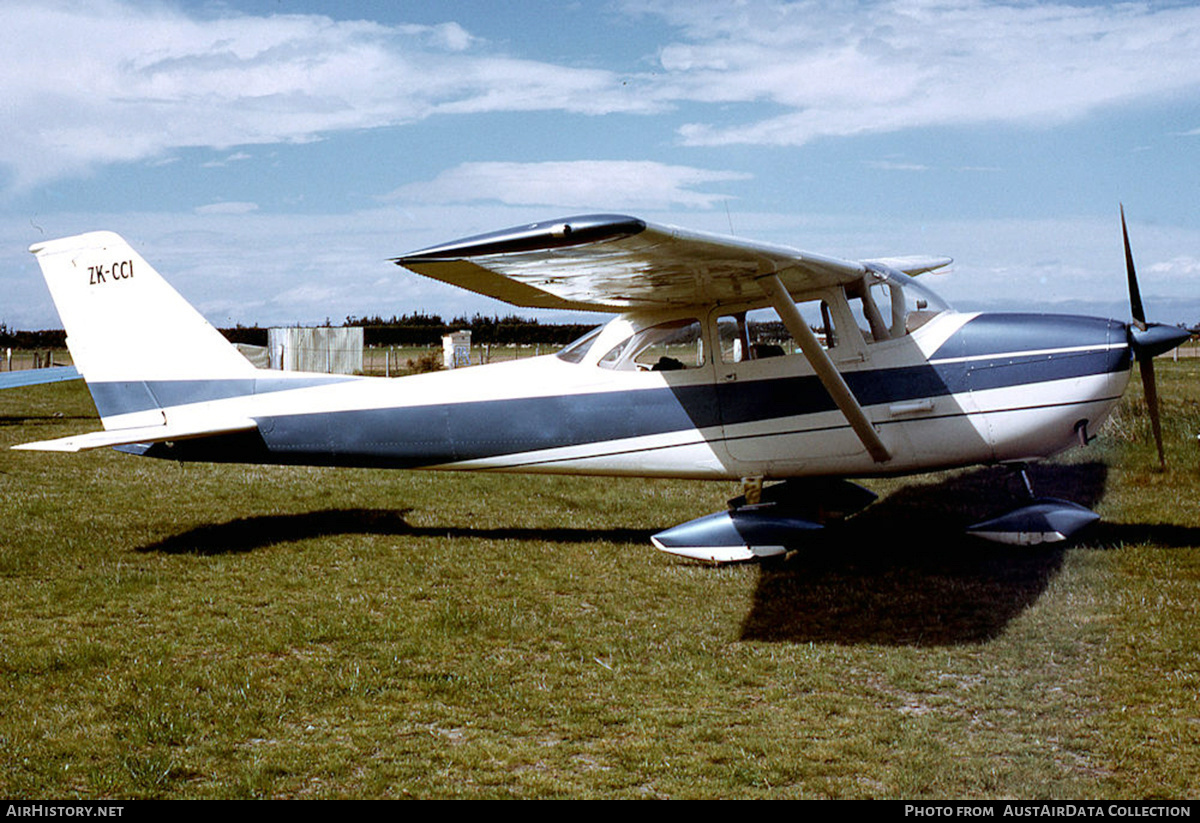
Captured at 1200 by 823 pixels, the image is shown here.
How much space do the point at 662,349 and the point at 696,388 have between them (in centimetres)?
45

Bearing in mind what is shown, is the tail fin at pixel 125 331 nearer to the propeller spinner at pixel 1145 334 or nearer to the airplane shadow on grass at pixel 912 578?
the airplane shadow on grass at pixel 912 578

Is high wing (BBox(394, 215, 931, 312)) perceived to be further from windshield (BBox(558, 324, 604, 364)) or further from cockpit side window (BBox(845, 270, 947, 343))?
windshield (BBox(558, 324, 604, 364))

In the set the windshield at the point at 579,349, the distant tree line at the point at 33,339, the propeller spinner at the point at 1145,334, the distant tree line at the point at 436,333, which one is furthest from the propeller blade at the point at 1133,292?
the distant tree line at the point at 33,339

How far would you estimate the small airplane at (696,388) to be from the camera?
6.54m

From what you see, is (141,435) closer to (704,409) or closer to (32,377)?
(704,409)

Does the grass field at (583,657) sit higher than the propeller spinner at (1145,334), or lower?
lower

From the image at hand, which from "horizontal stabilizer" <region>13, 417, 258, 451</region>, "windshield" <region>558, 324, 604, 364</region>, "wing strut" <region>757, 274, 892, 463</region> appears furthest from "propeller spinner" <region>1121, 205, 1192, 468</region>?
"horizontal stabilizer" <region>13, 417, 258, 451</region>

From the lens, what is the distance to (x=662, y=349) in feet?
24.1

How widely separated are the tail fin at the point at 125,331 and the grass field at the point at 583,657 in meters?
1.41

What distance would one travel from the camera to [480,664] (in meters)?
5.23

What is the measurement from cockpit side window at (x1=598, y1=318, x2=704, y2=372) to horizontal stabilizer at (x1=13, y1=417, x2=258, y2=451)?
11.4ft

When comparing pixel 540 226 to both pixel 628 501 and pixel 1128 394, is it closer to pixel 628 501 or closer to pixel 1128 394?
pixel 628 501

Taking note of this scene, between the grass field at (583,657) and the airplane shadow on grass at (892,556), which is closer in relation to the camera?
the grass field at (583,657)

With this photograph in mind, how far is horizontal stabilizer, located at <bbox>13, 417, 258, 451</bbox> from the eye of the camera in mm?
7250
